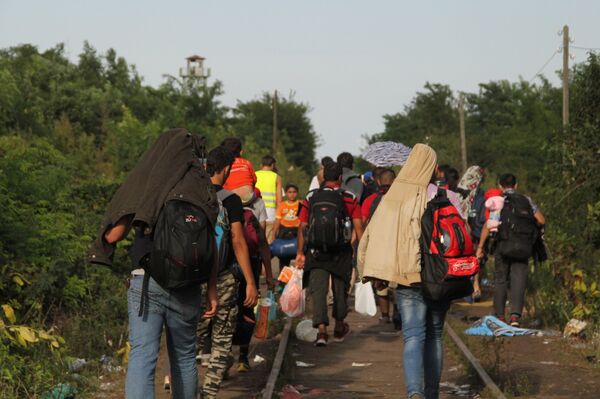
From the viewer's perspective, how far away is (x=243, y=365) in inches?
423

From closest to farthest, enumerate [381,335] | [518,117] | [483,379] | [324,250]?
[483,379]
[324,250]
[381,335]
[518,117]

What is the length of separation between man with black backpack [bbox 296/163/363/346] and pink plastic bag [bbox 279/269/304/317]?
197 millimetres

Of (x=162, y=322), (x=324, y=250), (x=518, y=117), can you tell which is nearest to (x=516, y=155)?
(x=518, y=117)

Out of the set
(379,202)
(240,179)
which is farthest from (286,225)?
(379,202)

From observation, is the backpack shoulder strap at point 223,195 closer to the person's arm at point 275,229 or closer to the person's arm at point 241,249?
the person's arm at point 241,249

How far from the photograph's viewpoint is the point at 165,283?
609cm

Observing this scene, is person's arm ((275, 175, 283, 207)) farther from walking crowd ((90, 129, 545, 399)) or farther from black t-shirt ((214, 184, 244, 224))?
black t-shirt ((214, 184, 244, 224))

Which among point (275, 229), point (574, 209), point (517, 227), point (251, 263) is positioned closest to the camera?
point (251, 263)

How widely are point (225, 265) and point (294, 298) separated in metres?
4.22

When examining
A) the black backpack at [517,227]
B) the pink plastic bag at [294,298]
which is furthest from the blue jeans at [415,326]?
the black backpack at [517,227]

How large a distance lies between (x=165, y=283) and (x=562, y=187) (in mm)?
12034

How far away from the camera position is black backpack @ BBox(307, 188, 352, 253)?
11898mm

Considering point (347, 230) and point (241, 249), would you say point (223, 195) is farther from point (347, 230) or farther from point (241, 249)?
point (347, 230)

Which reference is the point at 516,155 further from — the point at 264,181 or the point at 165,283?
the point at 165,283
